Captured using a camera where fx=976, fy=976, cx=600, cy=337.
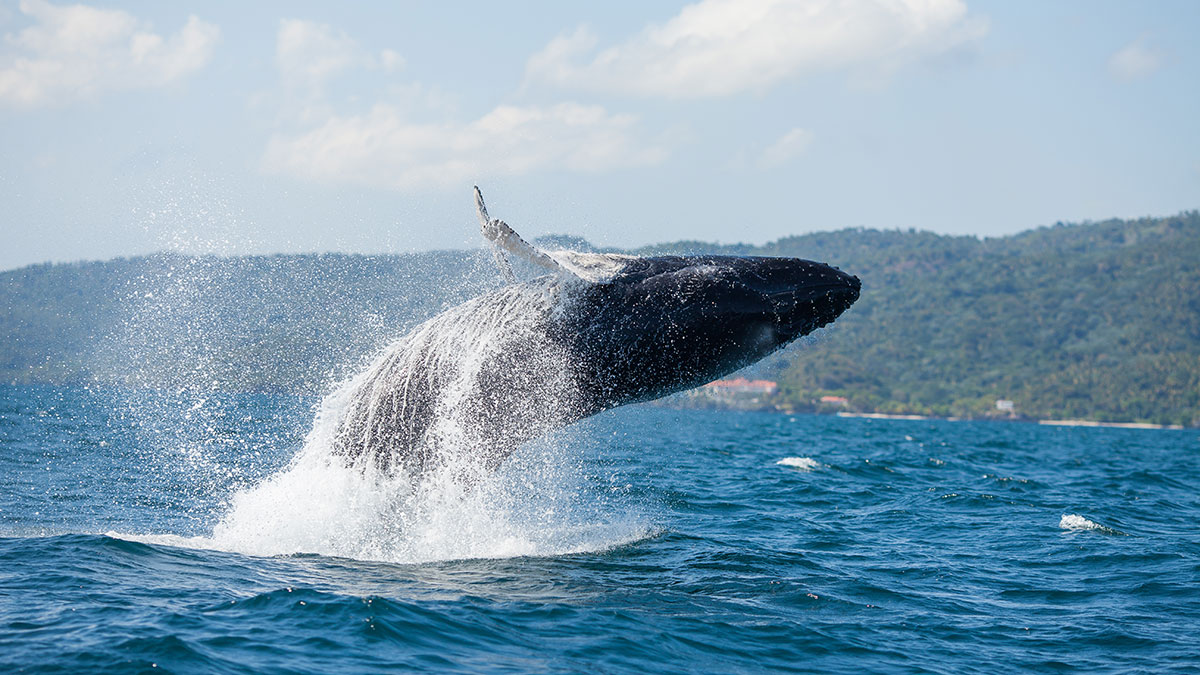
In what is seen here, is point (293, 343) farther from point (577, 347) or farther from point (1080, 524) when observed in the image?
point (577, 347)

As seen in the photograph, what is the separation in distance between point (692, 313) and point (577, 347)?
1302 mm

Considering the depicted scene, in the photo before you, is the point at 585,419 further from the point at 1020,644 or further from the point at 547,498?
the point at 547,498

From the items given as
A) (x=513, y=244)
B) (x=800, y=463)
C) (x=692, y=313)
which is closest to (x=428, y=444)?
(x=513, y=244)

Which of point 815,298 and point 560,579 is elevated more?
point 815,298

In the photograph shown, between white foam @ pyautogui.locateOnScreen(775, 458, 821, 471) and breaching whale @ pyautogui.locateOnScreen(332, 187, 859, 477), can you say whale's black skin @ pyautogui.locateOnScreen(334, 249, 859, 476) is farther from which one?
white foam @ pyautogui.locateOnScreen(775, 458, 821, 471)

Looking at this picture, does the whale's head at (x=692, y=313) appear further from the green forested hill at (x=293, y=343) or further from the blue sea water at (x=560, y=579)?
the green forested hill at (x=293, y=343)

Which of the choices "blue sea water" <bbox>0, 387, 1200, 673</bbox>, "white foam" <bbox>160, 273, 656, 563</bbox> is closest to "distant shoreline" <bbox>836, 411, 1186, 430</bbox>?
"blue sea water" <bbox>0, 387, 1200, 673</bbox>

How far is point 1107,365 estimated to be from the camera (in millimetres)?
196750

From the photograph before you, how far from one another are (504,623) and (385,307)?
102545mm

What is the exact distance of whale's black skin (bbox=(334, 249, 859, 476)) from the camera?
10445 mm

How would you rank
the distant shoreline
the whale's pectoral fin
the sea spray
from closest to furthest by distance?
the whale's pectoral fin → the sea spray → the distant shoreline

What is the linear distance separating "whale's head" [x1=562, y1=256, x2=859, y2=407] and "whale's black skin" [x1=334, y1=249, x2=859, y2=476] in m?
0.01

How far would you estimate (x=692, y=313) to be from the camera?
10.4 m

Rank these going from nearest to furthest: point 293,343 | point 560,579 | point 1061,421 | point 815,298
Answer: point 815,298
point 560,579
point 293,343
point 1061,421
